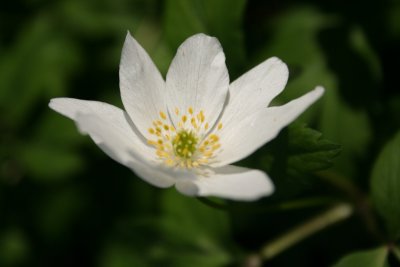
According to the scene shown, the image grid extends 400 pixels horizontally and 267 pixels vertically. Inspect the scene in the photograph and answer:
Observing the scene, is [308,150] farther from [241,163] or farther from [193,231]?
[193,231]

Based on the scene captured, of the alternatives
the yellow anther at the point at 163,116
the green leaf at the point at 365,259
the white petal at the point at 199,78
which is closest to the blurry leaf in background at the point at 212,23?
the white petal at the point at 199,78

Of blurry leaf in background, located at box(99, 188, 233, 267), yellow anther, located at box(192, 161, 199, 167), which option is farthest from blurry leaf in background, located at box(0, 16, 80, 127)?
yellow anther, located at box(192, 161, 199, 167)

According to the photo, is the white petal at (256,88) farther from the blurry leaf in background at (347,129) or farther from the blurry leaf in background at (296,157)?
the blurry leaf in background at (347,129)

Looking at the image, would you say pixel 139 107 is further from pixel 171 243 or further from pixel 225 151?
pixel 171 243

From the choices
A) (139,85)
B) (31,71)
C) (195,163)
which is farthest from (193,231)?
(31,71)

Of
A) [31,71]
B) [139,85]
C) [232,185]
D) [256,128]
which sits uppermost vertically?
[31,71]

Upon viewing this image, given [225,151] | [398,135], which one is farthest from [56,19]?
[398,135]

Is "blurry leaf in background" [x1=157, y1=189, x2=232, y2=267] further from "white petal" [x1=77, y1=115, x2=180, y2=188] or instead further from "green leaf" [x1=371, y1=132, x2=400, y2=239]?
"white petal" [x1=77, y1=115, x2=180, y2=188]
